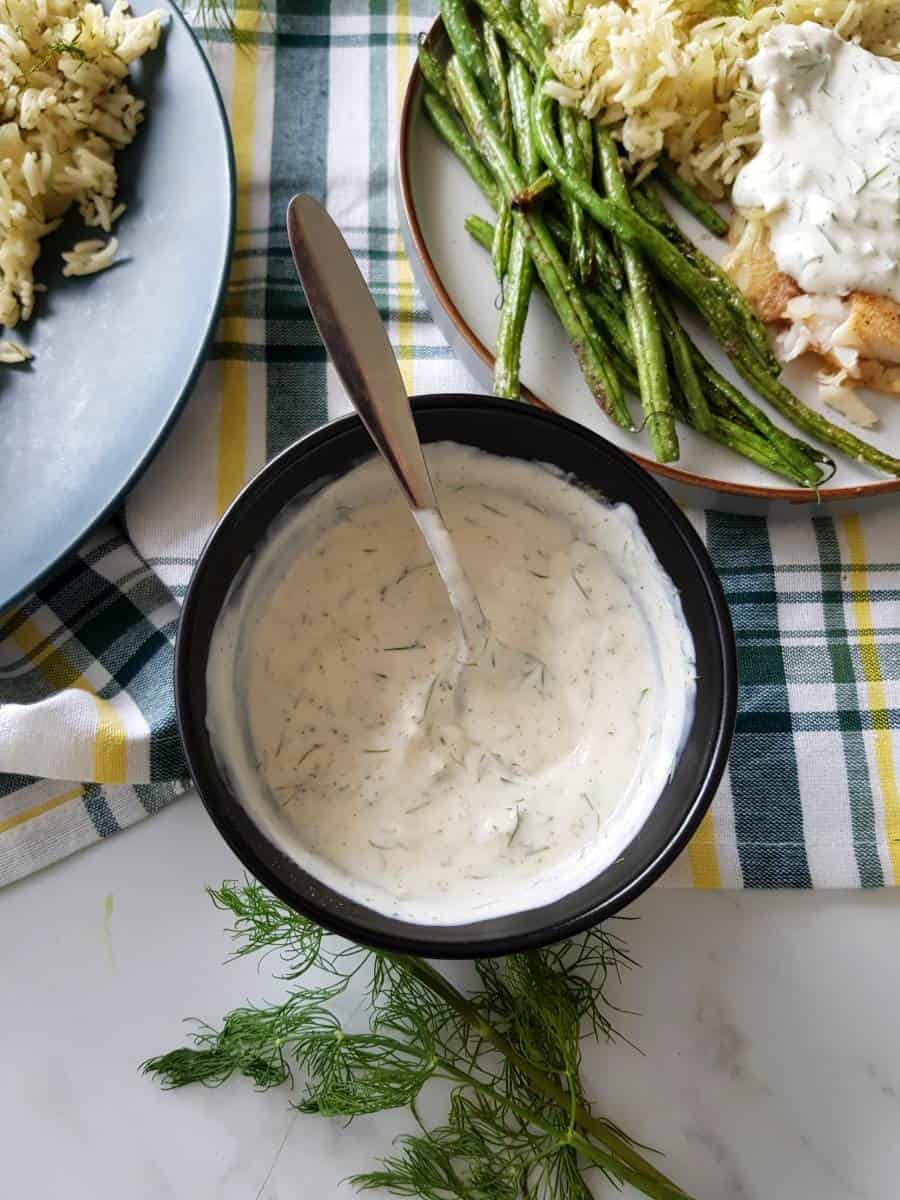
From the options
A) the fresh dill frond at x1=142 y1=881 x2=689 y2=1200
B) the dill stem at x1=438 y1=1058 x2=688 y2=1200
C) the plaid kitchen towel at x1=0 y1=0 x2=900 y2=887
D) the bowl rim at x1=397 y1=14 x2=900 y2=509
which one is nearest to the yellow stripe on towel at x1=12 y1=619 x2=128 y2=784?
the plaid kitchen towel at x1=0 y1=0 x2=900 y2=887

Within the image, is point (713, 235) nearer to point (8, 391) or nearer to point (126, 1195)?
point (8, 391)

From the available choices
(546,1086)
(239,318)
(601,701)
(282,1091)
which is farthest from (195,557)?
(546,1086)

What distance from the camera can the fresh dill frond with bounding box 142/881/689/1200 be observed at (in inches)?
65.7

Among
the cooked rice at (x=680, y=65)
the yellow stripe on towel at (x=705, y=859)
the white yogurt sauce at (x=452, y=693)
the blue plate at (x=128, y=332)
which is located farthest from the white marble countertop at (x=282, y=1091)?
the cooked rice at (x=680, y=65)

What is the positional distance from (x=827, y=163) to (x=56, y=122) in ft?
3.65

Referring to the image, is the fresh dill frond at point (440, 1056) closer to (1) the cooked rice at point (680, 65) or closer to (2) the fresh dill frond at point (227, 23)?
(1) the cooked rice at point (680, 65)

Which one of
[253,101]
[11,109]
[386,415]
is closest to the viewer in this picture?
[386,415]

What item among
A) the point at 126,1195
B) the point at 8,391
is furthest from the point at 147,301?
the point at 126,1195

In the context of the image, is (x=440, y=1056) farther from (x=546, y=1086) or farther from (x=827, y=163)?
(x=827, y=163)

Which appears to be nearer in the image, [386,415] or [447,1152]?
[386,415]

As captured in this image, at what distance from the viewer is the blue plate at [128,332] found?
1784 millimetres

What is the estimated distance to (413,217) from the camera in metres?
1.89

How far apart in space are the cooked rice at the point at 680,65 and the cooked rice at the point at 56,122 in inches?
24.5

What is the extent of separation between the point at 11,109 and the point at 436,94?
2.02 feet
